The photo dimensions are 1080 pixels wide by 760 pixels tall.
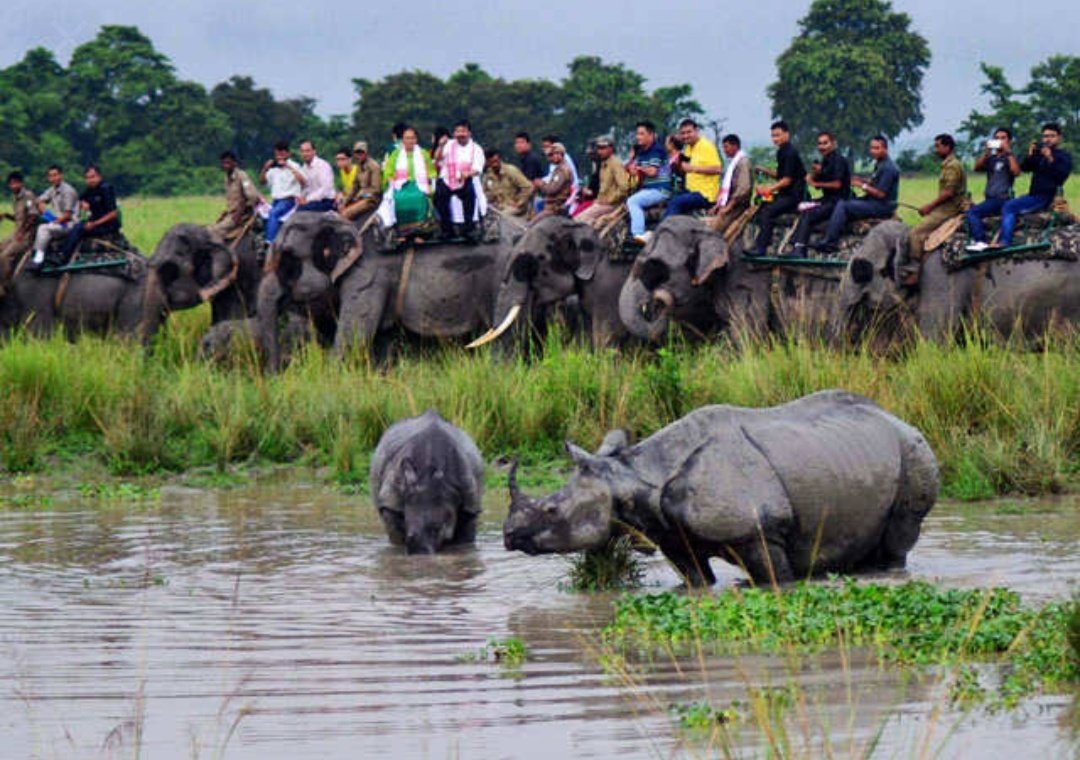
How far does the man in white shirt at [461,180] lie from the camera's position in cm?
2433

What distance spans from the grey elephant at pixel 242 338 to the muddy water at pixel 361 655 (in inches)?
328

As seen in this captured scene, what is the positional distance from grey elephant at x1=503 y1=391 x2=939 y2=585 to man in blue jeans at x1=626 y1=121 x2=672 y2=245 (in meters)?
11.4

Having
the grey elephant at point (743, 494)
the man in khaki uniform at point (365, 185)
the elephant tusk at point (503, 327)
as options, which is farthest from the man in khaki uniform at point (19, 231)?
the grey elephant at point (743, 494)

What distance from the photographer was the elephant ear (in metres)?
22.9

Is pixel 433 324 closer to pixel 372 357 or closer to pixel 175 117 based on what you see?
pixel 372 357

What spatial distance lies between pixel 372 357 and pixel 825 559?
1252 centimetres

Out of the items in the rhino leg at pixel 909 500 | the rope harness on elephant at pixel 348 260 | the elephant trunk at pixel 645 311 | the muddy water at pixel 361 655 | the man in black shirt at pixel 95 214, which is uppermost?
the man in black shirt at pixel 95 214

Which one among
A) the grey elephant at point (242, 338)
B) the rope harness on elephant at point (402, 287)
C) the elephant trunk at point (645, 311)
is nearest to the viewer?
the elephant trunk at point (645, 311)

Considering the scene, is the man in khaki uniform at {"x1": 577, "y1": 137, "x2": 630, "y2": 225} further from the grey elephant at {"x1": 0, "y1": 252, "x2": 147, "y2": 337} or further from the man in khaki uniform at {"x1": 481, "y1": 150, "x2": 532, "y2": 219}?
the grey elephant at {"x1": 0, "y1": 252, "x2": 147, "y2": 337}

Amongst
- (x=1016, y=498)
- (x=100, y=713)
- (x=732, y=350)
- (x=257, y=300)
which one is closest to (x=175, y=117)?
(x=257, y=300)

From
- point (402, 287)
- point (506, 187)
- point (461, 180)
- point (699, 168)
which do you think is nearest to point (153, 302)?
point (402, 287)

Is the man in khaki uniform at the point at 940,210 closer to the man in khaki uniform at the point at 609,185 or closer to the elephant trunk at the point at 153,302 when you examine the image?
the man in khaki uniform at the point at 609,185

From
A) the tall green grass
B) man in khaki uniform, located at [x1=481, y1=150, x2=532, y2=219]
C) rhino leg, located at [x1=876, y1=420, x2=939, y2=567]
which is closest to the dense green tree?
man in khaki uniform, located at [x1=481, y1=150, x2=532, y2=219]

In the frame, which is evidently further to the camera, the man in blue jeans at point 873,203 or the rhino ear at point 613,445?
the man in blue jeans at point 873,203
